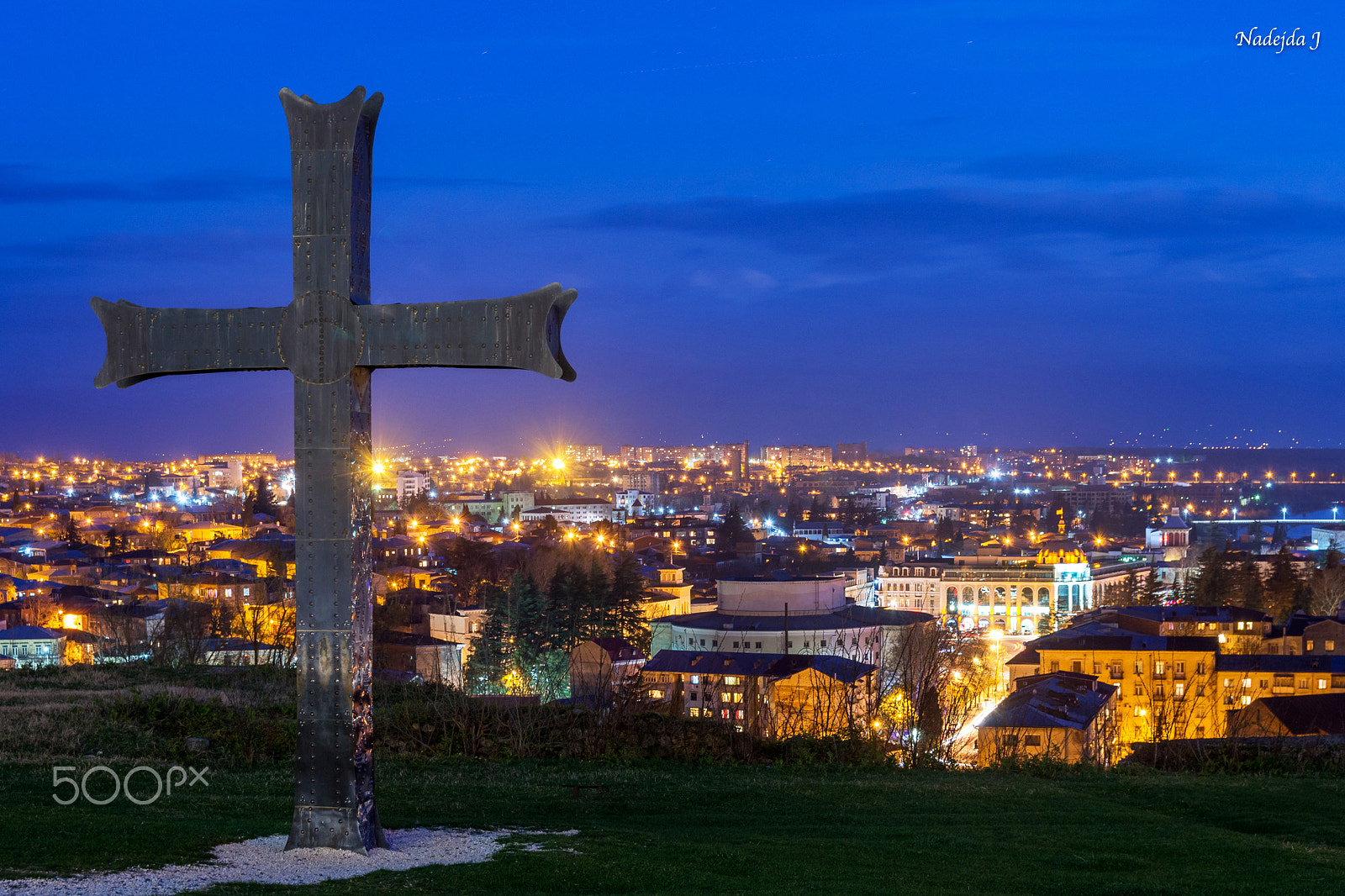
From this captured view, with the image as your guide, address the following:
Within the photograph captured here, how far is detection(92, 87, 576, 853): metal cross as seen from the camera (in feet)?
27.0

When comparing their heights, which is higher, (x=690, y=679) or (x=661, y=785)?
(x=661, y=785)

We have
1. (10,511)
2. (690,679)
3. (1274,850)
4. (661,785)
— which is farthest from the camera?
(10,511)

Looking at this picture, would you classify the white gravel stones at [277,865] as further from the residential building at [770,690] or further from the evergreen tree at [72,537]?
the evergreen tree at [72,537]

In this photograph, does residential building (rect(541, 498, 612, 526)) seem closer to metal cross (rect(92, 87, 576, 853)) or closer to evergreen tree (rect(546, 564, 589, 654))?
evergreen tree (rect(546, 564, 589, 654))

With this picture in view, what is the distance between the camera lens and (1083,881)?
780 cm

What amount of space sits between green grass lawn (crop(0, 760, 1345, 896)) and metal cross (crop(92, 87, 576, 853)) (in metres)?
0.88

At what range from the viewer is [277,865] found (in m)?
7.68

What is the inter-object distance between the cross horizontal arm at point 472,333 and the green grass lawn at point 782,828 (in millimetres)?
2977

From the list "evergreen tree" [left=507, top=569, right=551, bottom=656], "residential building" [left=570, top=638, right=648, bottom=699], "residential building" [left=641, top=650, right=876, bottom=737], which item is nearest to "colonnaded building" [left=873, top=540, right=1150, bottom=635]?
"evergreen tree" [left=507, top=569, right=551, bottom=656]

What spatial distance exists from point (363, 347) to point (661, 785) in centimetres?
525

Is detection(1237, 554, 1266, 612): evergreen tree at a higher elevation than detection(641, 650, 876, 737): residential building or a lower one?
lower

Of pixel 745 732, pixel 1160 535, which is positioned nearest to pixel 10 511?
pixel 1160 535

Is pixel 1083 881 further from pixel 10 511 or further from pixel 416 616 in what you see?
pixel 10 511

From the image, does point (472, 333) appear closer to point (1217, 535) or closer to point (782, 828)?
point (782, 828)
